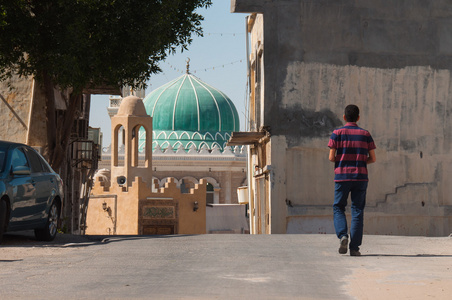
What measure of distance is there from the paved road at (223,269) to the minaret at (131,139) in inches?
1572

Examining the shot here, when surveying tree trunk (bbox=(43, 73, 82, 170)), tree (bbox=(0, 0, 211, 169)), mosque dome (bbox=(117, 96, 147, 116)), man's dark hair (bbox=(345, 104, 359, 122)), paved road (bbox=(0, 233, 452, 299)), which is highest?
mosque dome (bbox=(117, 96, 147, 116))

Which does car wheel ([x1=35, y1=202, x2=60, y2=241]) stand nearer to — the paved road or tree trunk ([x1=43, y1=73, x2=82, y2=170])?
the paved road

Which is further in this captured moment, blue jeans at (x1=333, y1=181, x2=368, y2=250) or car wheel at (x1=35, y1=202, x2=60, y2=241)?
Result: car wheel at (x1=35, y1=202, x2=60, y2=241)

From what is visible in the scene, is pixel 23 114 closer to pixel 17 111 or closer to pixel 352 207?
pixel 17 111

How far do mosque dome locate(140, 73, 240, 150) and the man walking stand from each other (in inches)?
2507

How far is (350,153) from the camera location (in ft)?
32.1

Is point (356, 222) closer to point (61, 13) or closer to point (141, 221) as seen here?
point (61, 13)

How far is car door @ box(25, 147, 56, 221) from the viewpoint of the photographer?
473 inches

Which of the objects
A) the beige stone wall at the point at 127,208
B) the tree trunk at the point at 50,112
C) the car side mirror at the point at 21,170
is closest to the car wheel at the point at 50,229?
the car side mirror at the point at 21,170

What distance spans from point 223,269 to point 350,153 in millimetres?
2586

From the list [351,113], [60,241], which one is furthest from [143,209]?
[351,113]

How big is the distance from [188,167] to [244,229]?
727 inches

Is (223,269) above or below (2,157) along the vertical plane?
below

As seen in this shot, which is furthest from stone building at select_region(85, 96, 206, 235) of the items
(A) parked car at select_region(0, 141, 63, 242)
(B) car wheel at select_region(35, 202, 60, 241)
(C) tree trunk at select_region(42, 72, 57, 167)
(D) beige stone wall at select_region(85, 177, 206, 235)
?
(A) parked car at select_region(0, 141, 63, 242)
